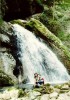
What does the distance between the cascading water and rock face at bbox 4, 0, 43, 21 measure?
5613 millimetres

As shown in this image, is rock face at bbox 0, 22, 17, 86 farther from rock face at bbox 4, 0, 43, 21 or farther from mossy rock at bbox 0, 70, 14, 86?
rock face at bbox 4, 0, 43, 21

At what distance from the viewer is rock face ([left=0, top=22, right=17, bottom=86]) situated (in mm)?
26219

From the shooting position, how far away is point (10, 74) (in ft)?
90.1

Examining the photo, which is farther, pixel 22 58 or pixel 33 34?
pixel 33 34

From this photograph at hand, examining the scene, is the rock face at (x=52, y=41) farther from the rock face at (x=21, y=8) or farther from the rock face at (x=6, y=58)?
the rock face at (x=21, y=8)

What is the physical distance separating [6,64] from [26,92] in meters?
9.20

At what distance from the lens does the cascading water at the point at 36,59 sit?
95.0 feet

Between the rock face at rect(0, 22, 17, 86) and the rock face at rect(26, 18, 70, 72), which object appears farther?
the rock face at rect(26, 18, 70, 72)

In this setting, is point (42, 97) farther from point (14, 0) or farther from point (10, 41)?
point (14, 0)

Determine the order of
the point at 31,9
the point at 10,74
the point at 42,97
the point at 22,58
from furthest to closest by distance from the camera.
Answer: the point at 31,9 → the point at 22,58 → the point at 10,74 → the point at 42,97

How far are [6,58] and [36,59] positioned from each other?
2.85m

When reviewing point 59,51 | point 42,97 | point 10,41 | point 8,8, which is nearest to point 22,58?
point 10,41

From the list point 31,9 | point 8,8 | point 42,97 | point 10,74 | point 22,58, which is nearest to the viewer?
point 42,97

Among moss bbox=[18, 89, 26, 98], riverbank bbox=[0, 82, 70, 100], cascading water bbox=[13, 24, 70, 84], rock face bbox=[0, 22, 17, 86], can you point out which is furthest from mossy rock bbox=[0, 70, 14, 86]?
moss bbox=[18, 89, 26, 98]
